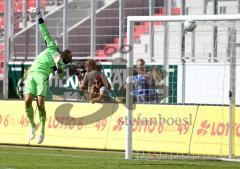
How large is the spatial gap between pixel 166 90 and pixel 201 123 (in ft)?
4.90

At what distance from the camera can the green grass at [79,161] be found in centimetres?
1402

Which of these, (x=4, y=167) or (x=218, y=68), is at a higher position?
(x=218, y=68)

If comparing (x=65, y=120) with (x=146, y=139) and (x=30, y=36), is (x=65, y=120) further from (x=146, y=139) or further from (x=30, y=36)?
(x=30, y=36)

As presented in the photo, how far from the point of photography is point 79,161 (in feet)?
49.9

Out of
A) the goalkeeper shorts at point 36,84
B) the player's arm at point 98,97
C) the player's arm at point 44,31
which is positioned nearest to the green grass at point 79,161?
the goalkeeper shorts at point 36,84

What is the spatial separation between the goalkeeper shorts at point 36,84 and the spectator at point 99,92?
14.8 ft

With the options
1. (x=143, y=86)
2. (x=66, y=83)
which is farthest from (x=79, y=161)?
(x=66, y=83)

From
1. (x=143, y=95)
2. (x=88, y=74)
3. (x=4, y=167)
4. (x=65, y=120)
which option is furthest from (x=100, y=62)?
(x=4, y=167)

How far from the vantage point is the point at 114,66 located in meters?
23.7

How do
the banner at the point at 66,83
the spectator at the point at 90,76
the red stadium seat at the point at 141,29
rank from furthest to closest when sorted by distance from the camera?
the red stadium seat at the point at 141,29 → the banner at the point at 66,83 → the spectator at the point at 90,76

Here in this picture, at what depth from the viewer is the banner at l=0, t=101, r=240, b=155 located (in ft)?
57.5

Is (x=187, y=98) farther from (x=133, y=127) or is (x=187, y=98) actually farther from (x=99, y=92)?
(x=99, y=92)

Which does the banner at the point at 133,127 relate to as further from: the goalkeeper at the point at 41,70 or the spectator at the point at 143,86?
the goalkeeper at the point at 41,70

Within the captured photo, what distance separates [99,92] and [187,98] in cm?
361
